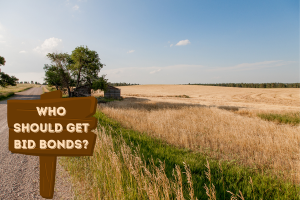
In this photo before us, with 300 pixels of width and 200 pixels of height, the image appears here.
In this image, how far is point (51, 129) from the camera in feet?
7.80

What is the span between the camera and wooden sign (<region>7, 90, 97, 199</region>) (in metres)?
2.38

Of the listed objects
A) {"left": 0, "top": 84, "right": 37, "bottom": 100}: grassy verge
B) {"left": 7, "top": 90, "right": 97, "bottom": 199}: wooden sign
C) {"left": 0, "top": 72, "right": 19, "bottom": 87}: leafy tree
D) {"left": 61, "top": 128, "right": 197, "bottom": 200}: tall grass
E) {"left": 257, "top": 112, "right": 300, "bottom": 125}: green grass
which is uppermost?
{"left": 0, "top": 72, "right": 19, "bottom": 87}: leafy tree

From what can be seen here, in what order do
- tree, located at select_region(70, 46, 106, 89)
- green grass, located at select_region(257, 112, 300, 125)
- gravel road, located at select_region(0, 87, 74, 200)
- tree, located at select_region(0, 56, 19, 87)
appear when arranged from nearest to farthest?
1. gravel road, located at select_region(0, 87, 74, 200)
2. green grass, located at select_region(257, 112, 300, 125)
3. tree, located at select_region(70, 46, 106, 89)
4. tree, located at select_region(0, 56, 19, 87)

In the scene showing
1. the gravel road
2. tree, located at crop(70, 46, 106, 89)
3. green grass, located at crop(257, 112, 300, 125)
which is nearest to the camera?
the gravel road

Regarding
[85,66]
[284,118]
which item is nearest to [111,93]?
[85,66]

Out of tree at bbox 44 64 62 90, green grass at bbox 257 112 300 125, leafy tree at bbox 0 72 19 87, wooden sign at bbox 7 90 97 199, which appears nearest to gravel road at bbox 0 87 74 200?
wooden sign at bbox 7 90 97 199

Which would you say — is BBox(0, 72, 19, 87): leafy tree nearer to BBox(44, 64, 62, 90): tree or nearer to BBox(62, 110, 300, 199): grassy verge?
BBox(44, 64, 62, 90): tree

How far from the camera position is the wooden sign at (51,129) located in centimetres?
238

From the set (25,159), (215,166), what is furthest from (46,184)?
(215,166)

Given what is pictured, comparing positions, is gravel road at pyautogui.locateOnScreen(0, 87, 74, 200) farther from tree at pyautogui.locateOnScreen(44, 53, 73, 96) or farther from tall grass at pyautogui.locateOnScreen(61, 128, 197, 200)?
tree at pyautogui.locateOnScreen(44, 53, 73, 96)

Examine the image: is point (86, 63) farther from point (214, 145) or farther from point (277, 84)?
point (277, 84)

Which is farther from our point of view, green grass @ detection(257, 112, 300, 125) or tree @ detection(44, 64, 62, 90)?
tree @ detection(44, 64, 62, 90)

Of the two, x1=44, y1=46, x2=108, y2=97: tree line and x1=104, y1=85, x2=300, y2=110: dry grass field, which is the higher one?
x1=44, y1=46, x2=108, y2=97: tree line

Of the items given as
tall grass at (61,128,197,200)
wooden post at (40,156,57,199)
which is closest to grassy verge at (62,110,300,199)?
tall grass at (61,128,197,200)
